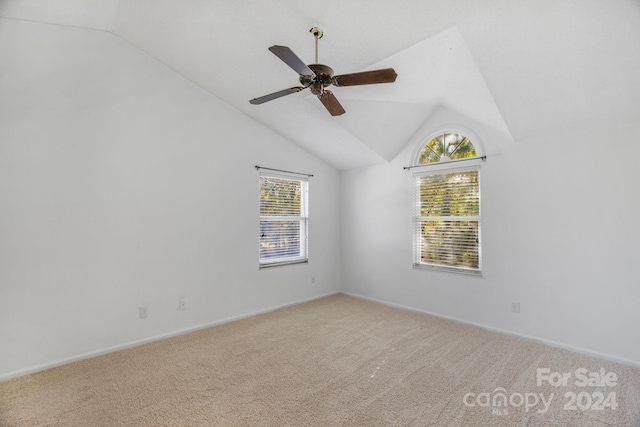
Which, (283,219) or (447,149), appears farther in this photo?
(283,219)

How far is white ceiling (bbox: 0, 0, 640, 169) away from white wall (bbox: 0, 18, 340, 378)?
1.04ft

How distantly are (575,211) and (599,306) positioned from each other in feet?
3.10

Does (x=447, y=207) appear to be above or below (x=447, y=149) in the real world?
below

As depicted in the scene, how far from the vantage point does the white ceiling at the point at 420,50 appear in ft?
7.26

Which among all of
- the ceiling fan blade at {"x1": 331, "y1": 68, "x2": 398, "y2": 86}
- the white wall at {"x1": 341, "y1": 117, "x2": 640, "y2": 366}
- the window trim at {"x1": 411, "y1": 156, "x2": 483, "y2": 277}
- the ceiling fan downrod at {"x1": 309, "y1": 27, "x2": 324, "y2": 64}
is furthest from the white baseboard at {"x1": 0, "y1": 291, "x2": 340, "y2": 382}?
the ceiling fan downrod at {"x1": 309, "y1": 27, "x2": 324, "y2": 64}

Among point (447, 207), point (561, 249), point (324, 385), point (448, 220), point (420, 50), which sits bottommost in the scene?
point (324, 385)

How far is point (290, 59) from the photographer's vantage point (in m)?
2.04

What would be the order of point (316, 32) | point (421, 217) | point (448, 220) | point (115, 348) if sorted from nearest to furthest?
point (316, 32) → point (115, 348) → point (448, 220) → point (421, 217)

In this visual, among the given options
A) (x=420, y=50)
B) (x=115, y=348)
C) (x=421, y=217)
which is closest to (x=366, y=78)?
(x=420, y=50)

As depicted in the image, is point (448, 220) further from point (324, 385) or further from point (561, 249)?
point (324, 385)

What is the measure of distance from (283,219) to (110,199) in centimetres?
223

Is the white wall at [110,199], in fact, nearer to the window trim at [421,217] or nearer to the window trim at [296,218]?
the window trim at [296,218]

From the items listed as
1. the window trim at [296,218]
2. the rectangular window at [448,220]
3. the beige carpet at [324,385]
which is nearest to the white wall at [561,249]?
the rectangular window at [448,220]

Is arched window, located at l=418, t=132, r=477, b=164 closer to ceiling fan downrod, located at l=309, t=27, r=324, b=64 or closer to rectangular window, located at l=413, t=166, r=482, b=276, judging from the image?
rectangular window, located at l=413, t=166, r=482, b=276
